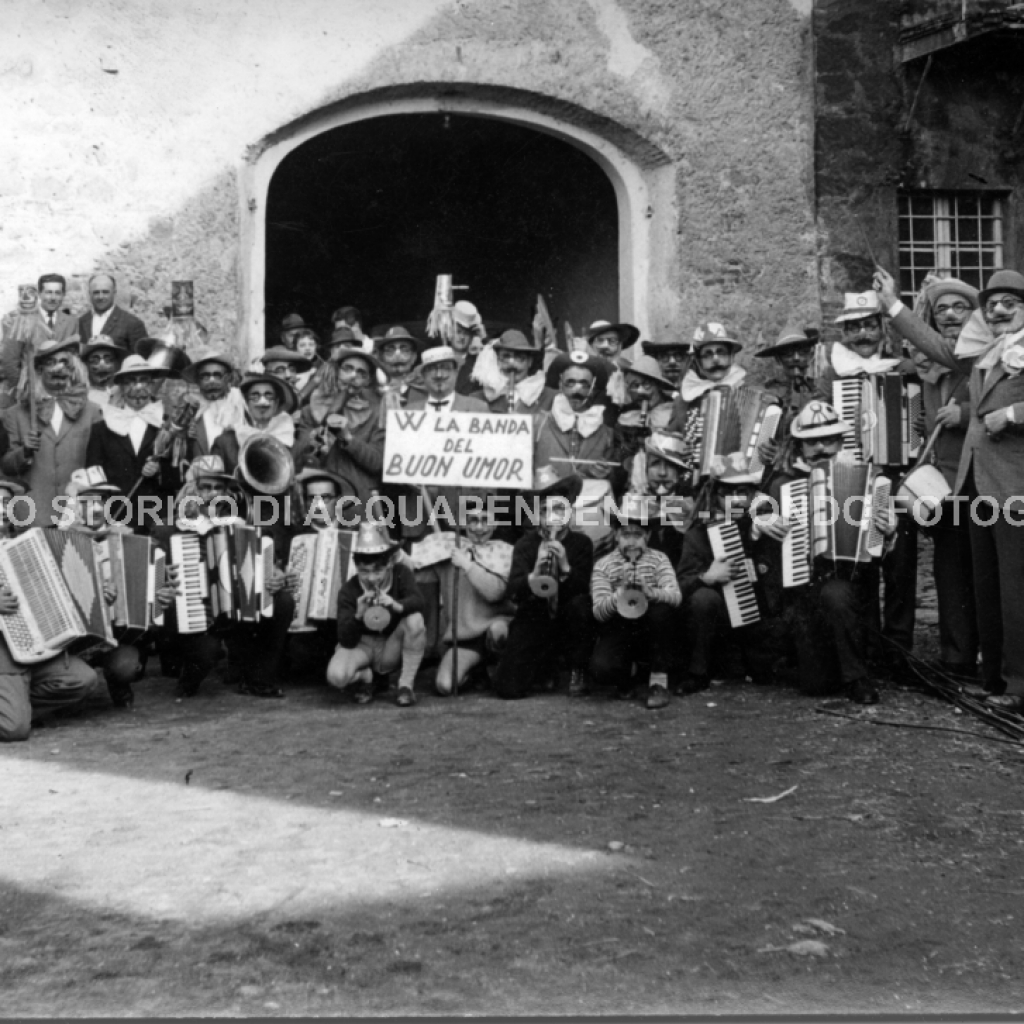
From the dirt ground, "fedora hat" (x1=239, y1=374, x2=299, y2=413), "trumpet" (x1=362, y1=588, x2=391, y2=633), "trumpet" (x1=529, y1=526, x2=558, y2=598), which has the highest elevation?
"fedora hat" (x1=239, y1=374, x2=299, y2=413)

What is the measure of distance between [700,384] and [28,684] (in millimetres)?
4510

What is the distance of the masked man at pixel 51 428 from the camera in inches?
348

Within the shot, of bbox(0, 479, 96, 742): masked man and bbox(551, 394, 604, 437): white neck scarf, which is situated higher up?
bbox(551, 394, 604, 437): white neck scarf

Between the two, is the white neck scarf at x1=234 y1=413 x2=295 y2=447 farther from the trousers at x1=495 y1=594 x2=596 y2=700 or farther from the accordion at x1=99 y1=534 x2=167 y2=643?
the trousers at x1=495 y1=594 x2=596 y2=700

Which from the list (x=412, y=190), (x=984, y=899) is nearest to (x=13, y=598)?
(x=984, y=899)

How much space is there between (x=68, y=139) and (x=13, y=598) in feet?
15.3

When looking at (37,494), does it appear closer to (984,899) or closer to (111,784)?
(111,784)

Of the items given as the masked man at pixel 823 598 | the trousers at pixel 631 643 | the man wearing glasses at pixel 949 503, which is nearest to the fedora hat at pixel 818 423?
the masked man at pixel 823 598

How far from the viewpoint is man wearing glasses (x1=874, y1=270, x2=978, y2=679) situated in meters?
8.20

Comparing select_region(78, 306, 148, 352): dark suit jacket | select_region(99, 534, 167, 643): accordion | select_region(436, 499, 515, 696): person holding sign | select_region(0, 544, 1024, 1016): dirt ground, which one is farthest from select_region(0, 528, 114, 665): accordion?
select_region(78, 306, 148, 352): dark suit jacket

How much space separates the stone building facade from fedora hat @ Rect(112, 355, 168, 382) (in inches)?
70.5

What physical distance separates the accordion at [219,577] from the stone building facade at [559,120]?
330cm

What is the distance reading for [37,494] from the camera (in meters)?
8.89

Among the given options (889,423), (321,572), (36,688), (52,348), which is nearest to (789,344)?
(889,423)
